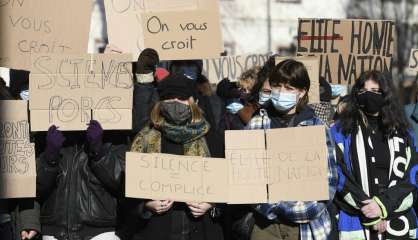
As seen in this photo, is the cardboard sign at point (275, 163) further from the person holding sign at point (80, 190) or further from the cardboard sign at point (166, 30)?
the cardboard sign at point (166, 30)

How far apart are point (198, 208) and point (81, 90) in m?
1.17

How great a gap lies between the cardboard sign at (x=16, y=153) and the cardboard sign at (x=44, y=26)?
0.60 m

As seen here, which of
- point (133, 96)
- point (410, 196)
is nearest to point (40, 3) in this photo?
point (133, 96)

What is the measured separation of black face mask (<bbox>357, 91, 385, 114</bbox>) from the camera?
537 centimetres

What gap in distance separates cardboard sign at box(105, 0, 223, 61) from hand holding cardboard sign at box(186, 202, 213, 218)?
181 cm

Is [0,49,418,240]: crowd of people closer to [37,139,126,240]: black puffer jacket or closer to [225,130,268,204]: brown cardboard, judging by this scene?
[37,139,126,240]: black puffer jacket

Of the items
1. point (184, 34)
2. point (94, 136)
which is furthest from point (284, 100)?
point (184, 34)

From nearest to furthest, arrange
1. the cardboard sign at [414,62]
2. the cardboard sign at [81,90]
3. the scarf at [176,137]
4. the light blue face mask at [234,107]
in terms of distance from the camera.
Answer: the scarf at [176,137] < the cardboard sign at [81,90] < the light blue face mask at [234,107] < the cardboard sign at [414,62]

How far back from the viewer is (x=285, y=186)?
15.4ft

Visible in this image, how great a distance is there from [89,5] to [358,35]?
247 cm

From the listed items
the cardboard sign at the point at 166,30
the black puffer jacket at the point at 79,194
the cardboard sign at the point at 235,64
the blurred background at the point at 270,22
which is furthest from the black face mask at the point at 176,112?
the blurred background at the point at 270,22

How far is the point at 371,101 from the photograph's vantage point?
17.6 feet

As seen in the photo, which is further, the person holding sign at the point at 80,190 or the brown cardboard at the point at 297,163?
the person holding sign at the point at 80,190

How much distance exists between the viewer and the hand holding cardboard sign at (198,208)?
4746mm
